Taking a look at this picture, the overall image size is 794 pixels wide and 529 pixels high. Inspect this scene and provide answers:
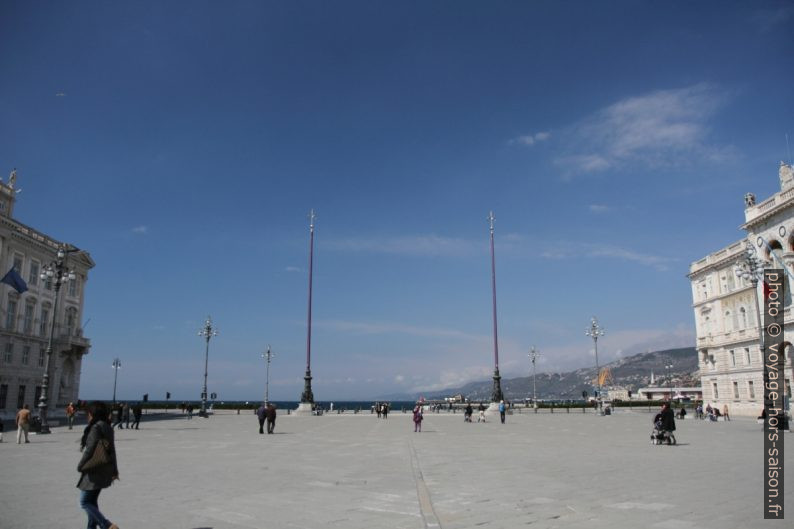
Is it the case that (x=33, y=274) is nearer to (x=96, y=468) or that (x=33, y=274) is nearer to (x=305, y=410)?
(x=305, y=410)

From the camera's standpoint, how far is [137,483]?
12.5m

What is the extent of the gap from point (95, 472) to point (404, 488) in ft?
21.1

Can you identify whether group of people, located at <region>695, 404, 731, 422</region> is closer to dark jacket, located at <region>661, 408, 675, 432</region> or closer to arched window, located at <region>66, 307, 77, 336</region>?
dark jacket, located at <region>661, 408, 675, 432</region>

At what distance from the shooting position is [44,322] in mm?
54938

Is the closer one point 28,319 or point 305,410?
point 28,319

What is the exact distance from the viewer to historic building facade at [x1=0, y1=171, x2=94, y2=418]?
1916 inches

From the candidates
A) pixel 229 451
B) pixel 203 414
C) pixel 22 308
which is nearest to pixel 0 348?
pixel 22 308

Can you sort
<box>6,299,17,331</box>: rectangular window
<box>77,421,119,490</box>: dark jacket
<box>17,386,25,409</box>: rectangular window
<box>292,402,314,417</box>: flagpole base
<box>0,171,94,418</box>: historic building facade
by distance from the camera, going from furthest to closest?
1. <box>292,402,314,417</box>: flagpole base
2. <box>17,386,25,409</box>: rectangular window
3. <box>6,299,17,331</box>: rectangular window
4. <box>0,171,94,418</box>: historic building facade
5. <box>77,421,119,490</box>: dark jacket

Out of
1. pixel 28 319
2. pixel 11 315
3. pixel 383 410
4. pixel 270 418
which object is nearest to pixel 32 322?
pixel 28 319

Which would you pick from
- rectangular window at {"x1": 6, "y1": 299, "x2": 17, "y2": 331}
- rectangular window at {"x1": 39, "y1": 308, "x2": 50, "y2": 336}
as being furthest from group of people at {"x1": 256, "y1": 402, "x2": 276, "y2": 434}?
rectangular window at {"x1": 39, "y1": 308, "x2": 50, "y2": 336}

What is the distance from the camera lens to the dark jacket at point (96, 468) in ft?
23.2

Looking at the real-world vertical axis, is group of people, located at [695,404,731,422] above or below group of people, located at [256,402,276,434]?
below

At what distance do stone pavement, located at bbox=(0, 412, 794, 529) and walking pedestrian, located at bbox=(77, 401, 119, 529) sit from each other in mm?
1443

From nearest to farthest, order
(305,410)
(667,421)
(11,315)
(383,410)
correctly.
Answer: (667,421), (11,315), (383,410), (305,410)
